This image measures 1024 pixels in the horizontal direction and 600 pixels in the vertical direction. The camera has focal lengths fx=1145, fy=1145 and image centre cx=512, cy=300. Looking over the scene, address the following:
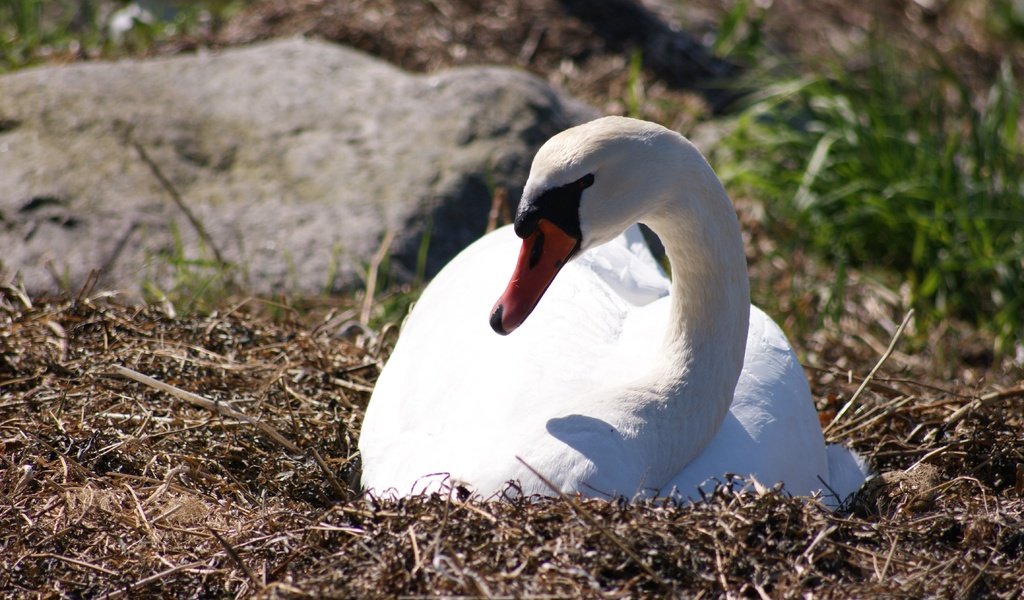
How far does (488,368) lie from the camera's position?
304cm

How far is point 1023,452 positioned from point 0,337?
124 inches

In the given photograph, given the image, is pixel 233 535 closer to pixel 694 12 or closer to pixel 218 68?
pixel 218 68

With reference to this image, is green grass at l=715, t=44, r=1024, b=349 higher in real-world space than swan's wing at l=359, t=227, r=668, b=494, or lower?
lower

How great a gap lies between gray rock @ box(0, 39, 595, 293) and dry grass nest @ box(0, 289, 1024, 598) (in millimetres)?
879

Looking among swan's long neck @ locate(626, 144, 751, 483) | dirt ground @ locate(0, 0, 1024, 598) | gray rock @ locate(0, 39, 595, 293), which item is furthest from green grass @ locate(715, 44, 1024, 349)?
swan's long neck @ locate(626, 144, 751, 483)

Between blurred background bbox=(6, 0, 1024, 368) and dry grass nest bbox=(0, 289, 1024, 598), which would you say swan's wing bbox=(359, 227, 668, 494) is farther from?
blurred background bbox=(6, 0, 1024, 368)

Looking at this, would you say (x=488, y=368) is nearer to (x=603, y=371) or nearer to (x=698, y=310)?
(x=603, y=371)

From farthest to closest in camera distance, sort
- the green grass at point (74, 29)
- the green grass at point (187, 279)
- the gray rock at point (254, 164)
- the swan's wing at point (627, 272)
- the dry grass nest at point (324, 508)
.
Result: the green grass at point (74, 29)
the gray rock at point (254, 164)
the green grass at point (187, 279)
the swan's wing at point (627, 272)
the dry grass nest at point (324, 508)

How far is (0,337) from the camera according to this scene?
11.8 feet

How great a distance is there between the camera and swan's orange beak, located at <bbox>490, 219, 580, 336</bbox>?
8.88 ft

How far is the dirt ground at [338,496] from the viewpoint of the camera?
2.49m

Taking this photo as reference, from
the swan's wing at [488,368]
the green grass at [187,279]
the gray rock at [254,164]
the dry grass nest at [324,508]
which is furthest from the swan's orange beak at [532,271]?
the gray rock at [254,164]

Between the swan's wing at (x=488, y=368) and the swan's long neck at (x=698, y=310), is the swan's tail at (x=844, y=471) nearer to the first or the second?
the swan's long neck at (x=698, y=310)

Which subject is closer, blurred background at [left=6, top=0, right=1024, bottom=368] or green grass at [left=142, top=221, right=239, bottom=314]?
green grass at [left=142, top=221, right=239, bottom=314]
